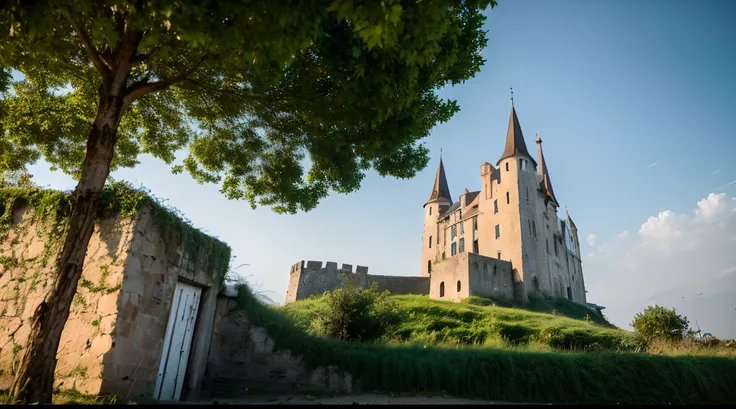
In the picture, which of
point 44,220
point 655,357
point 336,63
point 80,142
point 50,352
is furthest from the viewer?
point 80,142

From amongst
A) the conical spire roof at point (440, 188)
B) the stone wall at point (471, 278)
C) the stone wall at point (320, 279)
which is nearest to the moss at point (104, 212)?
the stone wall at point (320, 279)

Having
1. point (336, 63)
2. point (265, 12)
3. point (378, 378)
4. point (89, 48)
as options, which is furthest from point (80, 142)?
point (378, 378)

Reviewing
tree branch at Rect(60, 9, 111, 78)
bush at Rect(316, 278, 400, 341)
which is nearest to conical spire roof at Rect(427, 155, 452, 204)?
bush at Rect(316, 278, 400, 341)

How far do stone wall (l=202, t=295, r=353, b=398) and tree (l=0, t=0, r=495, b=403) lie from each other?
3032 millimetres

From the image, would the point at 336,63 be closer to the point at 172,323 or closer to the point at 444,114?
the point at 444,114

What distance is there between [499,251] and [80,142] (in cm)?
4144

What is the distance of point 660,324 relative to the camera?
1783cm

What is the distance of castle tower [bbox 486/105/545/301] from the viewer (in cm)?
4175

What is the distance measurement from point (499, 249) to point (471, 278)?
8.08m

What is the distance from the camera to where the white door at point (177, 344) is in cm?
754

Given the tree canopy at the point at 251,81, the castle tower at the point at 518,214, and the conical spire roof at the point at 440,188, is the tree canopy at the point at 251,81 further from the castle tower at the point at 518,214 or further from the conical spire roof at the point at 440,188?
the conical spire roof at the point at 440,188

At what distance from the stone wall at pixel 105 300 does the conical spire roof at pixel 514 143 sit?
145ft

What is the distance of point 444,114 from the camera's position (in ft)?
25.4

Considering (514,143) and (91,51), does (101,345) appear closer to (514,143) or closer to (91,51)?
(91,51)
